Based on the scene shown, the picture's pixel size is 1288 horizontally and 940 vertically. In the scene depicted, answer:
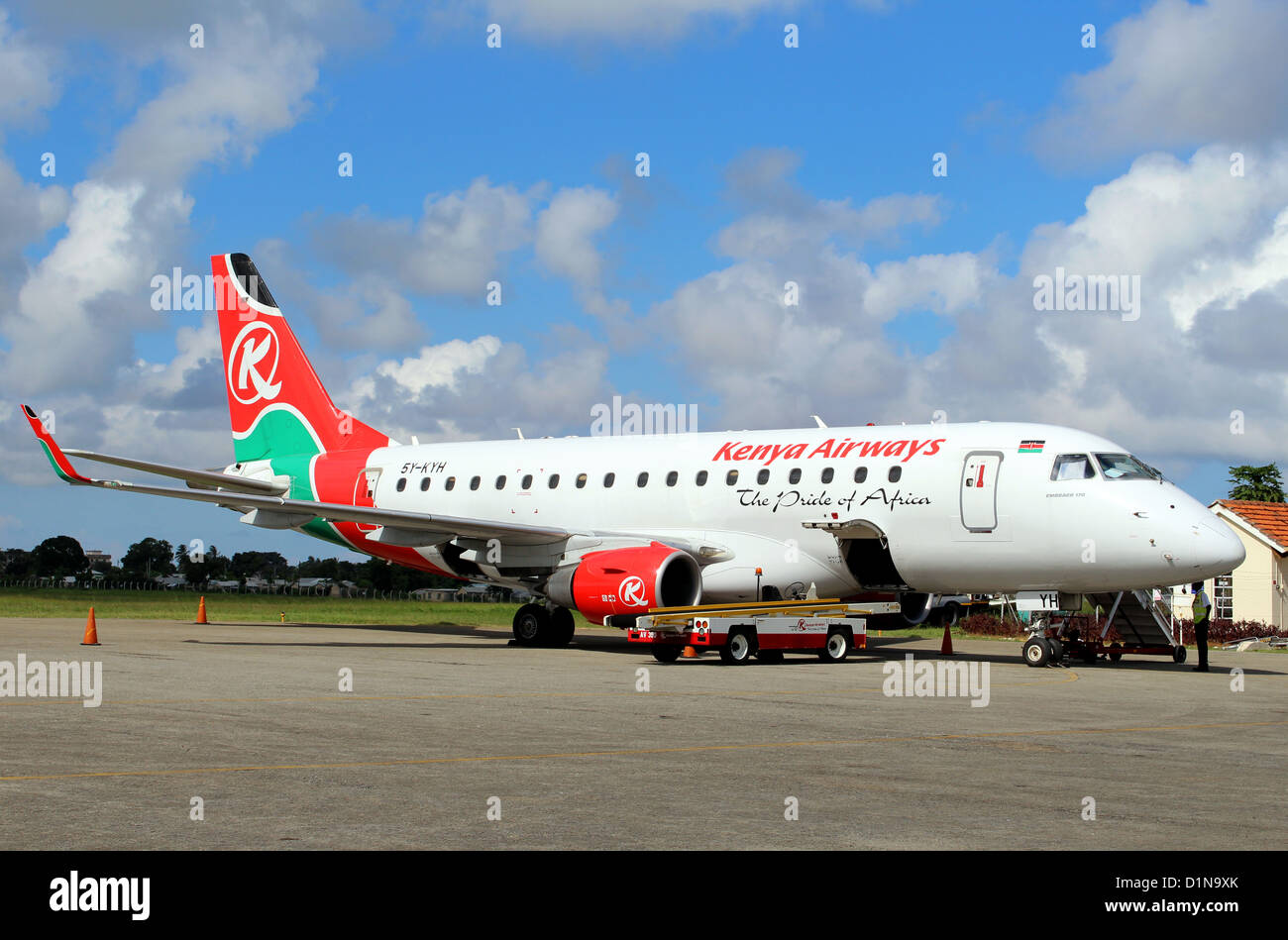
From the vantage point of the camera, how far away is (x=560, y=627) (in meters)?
29.2

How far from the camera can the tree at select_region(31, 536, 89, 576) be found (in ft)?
504

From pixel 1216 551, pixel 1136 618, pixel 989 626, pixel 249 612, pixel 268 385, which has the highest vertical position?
pixel 268 385

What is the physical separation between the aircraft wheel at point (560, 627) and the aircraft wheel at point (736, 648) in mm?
6821

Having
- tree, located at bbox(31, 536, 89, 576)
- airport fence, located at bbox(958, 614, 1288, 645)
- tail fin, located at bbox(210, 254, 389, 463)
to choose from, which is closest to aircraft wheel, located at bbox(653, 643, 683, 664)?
tail fin, located at bbox(210, 254, 389, 463)

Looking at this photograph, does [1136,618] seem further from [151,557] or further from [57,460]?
[151,557]

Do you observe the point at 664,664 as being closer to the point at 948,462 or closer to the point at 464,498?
the point at 948,462

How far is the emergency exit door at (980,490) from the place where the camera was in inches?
933

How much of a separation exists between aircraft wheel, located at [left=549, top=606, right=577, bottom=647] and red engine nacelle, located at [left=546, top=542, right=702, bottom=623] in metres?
2.48

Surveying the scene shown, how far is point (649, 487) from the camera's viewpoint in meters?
28.6

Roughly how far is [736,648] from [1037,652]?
17.7 ft

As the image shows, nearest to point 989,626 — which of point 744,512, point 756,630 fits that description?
point 744,512

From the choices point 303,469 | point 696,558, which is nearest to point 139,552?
point 303,469

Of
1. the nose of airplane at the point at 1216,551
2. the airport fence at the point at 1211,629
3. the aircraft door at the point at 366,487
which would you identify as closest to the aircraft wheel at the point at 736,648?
the nose of airplane at the point at 1216,551

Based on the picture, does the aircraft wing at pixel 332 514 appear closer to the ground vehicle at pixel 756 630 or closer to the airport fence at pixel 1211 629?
the ground vehicle at pixel 756 630
